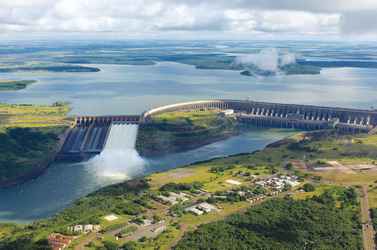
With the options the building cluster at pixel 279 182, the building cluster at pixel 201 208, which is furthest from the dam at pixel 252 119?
the building cluster at pixel 201 208

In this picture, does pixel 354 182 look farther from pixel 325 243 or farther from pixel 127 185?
pixel 127 185

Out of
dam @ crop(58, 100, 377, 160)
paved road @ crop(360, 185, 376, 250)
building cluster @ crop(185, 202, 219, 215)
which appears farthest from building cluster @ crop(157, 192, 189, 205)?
dam @ crop(58, 100, 377, 160)

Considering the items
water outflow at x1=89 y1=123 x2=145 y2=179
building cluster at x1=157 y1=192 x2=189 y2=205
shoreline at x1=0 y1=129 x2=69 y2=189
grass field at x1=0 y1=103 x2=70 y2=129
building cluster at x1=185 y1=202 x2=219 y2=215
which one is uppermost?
grass field at x1=0 y1=103 x2=70 y2=129

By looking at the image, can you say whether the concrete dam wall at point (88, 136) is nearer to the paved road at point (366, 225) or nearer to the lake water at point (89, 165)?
the lake water at point (89, 165)

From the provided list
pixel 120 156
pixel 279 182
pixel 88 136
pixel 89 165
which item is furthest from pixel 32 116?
pixel 279 182

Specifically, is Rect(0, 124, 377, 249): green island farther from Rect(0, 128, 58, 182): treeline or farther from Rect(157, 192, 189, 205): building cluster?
Rect(0, 128, 58, 182): treeline

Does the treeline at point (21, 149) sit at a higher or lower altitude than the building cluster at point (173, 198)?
lower

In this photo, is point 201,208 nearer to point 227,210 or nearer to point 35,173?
point 227,210
